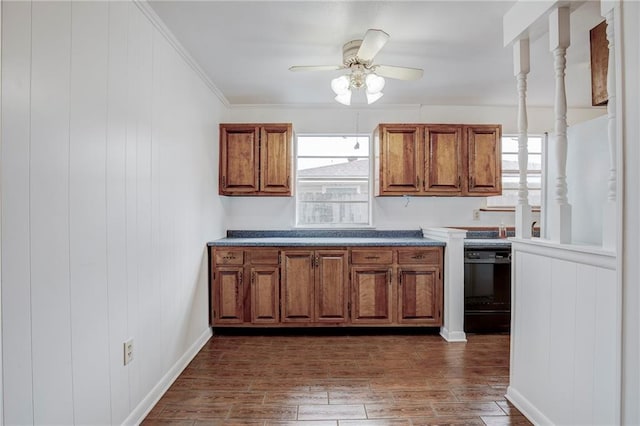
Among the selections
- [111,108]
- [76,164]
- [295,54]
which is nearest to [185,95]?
[295,54]

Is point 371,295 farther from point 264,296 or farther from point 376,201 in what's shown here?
point 376,201

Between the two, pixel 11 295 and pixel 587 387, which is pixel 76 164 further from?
pixel 587 387

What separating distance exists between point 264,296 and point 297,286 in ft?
1.12

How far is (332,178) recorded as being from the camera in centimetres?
414

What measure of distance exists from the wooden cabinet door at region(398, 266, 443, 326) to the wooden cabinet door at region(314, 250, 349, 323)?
0.56 m

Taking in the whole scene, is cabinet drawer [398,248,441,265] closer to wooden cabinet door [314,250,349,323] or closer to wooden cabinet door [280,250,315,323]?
wooden cabinet door [314,250,349,323]

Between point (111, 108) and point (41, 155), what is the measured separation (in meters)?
0.53

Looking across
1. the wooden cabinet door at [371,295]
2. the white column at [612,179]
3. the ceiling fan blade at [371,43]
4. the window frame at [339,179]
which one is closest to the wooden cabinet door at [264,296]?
the wooden cabinet door at [371,295]

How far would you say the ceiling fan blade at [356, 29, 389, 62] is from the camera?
1964 millimetres

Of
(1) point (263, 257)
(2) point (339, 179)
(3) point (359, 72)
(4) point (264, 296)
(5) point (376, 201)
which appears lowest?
(4) point (264, 296)

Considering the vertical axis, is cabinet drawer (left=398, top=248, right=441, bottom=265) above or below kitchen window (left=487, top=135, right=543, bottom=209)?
below

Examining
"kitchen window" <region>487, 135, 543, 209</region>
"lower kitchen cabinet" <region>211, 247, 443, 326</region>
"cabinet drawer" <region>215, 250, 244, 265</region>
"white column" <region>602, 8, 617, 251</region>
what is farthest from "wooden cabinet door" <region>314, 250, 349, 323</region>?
"white column" <region>602, 8, 617, 251</region>

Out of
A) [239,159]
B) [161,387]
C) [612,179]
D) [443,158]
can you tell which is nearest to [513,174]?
[443,158]

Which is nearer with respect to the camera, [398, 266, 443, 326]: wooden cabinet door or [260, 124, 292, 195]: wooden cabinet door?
[398, 266, 443, 326]: wooden cabinet door
